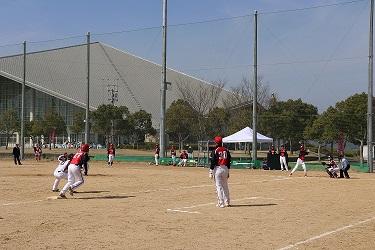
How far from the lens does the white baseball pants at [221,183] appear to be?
530 inches

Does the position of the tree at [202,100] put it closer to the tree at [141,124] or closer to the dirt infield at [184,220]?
the tree at [141,124]

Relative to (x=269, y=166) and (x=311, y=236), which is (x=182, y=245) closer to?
(x=311, y=236)

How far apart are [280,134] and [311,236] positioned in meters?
53.5

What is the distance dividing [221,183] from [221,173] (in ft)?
0.79

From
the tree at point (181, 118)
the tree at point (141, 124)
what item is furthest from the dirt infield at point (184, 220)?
the tree at point (141, 124)

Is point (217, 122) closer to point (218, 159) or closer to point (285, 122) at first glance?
point (285, 122)

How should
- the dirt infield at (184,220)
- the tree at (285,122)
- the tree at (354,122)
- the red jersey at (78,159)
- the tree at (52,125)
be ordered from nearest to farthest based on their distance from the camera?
1. the dirt infield at (184,220)
2. the red jersey at (78,159)
3. the tree at (354,122)
4. the tree at (285,122)
5. the tree at (52,125)

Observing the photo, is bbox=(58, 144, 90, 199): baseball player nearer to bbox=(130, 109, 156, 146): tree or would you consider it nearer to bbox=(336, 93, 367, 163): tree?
bbox=(336, 93, 367, 163): tree

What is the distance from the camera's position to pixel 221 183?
13.5m

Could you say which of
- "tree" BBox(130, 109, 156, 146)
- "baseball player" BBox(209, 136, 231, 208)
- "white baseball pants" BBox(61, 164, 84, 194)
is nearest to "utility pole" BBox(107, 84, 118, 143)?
"tree" BBox(130, 109, 156, 146)

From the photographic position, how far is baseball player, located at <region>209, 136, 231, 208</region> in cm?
1348

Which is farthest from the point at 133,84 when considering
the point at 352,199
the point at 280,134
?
the point at 352,199

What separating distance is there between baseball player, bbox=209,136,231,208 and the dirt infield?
340mm

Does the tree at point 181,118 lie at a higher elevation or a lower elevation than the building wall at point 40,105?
lower
